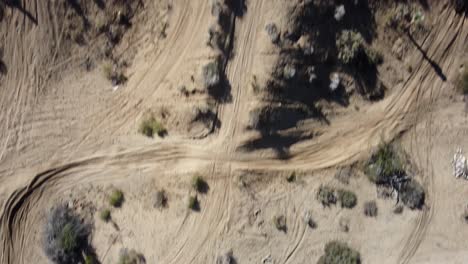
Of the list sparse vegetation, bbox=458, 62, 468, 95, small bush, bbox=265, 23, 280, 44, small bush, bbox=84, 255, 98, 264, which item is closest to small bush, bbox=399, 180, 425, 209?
sparse vegetation, bbox=458, 62, 468, 95

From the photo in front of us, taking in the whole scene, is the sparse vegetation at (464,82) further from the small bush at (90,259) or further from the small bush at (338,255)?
the small bush at (90,259)

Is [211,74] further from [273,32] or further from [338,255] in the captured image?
[338,255]

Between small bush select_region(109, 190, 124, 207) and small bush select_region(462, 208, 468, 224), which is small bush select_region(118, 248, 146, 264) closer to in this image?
small bush select_region(109, 190, 124, 207)

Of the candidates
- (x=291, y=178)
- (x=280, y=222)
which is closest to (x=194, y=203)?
(x=280, y=222)

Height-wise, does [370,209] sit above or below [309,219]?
above

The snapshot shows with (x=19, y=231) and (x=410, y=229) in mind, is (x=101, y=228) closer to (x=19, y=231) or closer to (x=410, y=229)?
(x=19, y=231)

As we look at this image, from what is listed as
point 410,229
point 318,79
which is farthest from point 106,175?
point 410,229
